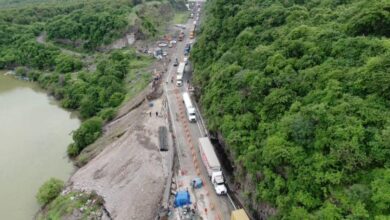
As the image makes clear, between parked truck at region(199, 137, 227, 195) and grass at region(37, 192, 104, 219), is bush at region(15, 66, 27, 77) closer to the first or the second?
grass at region(37, 192, 104, 219)

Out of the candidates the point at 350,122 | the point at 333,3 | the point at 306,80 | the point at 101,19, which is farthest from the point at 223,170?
the point at 101,19

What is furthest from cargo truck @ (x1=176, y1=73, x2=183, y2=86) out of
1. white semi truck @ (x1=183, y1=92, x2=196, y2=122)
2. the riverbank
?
white semi truck @ (x1=183, y1=92, x2=196, y2=122)

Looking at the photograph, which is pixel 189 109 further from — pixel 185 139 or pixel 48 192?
pixel 48 192

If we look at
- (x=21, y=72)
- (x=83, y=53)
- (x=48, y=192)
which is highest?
(x=48, y=192)

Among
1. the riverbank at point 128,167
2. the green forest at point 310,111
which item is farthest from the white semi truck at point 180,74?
the green forest at point 310,111

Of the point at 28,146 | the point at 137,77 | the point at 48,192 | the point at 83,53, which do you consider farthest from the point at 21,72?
the point at 48,192

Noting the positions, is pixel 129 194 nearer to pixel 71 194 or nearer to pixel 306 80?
pixel 71 194

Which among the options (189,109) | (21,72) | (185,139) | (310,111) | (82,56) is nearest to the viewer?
(310,111)
